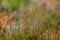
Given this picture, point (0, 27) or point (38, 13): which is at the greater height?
point (38, 13)

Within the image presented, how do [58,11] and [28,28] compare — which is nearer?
[28,28]

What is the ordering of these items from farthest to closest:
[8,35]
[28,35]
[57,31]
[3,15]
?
1. [3,15]
2. [57,31]
3. [8,35]
4. [28,35]

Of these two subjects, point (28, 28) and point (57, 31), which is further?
point (57, 31)

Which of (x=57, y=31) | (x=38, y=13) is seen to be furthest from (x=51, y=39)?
(x=38, y=13)

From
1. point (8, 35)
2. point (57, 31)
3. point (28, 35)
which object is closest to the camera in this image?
point (28, 35)

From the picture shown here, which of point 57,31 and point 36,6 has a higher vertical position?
point 36,6

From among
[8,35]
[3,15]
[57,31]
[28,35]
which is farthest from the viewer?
[3,15]

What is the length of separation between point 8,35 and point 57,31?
768 millimetres

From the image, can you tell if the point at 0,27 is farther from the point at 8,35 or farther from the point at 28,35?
the point at 28,35

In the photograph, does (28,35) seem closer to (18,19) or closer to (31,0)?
(18,19)

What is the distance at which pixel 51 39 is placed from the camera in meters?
2.81

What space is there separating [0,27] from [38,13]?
65 centimetres

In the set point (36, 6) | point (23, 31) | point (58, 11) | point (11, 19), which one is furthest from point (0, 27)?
point (58, 11)

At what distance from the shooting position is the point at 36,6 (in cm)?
341
